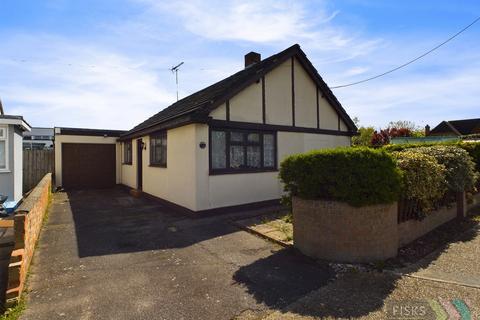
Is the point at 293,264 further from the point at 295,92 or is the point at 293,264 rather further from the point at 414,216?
the point at 295,92

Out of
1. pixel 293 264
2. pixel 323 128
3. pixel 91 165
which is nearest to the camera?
pixel 293 264

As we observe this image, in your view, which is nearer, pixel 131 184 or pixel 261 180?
pixel 261 180

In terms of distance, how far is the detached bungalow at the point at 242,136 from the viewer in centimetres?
881

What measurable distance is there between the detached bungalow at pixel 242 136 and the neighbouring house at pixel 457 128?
39868 mm

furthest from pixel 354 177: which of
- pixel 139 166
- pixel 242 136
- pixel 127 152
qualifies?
pixel 127 152

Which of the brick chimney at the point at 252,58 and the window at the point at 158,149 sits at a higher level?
the brick chimney at the point at 252,58

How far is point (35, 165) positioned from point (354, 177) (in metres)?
17.3

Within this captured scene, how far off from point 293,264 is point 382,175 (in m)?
2.13

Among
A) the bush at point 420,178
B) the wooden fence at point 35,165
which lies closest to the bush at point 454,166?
the bush at point 420,178

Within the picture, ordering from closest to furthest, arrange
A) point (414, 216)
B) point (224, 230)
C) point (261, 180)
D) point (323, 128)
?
1. point (414, 216)
2. point (224, 230)
3. point (261, 180)
4. point (323, 128)

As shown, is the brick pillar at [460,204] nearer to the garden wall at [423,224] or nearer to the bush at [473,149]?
the garden wall at [423,224]

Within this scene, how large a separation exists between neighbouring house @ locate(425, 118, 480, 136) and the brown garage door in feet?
150

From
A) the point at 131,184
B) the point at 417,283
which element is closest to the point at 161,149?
the point at 131,184

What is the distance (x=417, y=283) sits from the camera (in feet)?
14.0
